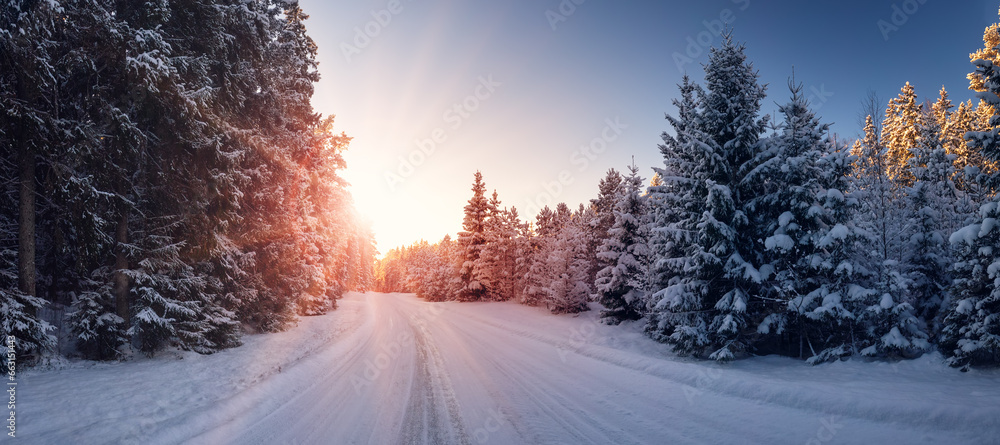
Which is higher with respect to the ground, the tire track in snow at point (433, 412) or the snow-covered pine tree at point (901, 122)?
the snow-covered pine tree at point (901, 122)

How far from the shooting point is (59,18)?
9.18 m

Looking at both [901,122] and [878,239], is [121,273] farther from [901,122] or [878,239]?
[901,122]

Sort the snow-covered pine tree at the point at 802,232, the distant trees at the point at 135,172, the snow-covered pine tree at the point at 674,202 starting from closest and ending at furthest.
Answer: the distant trees at the point at 135,172 → the snow-covered pine tree at the point at 802,232 → the snow-covered pine tree at the point at 674,202

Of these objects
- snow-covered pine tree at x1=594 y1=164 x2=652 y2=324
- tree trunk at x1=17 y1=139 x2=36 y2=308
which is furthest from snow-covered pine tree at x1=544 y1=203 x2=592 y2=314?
tree trunk at x1=17 y1=139 x2=36 y2=308

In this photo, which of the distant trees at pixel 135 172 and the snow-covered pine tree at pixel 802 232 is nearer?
the distant trees at pixel 135 172

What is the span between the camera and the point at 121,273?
10.4 m

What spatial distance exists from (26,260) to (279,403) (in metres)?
7.78

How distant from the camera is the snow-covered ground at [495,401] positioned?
5836mm

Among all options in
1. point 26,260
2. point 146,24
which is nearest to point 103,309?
point 26,260

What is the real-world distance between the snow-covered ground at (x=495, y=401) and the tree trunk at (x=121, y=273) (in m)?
1.54

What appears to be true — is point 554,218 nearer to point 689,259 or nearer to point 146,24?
point 689,259

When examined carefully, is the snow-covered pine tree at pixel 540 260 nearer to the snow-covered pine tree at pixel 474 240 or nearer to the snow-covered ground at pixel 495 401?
the snow-covered pine tree at pixel 474 240

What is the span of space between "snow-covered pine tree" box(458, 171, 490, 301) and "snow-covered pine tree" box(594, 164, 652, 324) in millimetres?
22167

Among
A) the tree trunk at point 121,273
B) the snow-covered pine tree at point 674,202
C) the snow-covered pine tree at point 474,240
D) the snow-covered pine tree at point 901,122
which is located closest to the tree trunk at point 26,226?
the tree trunk at point 121,273
